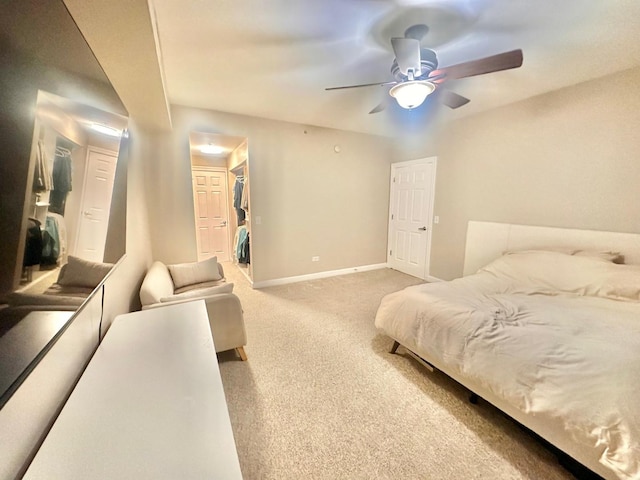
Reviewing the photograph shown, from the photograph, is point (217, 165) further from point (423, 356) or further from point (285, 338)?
point (423, 356)

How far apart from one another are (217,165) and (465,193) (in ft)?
16.2

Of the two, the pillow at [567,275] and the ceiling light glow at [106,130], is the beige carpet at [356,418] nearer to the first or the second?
the pillow at [567,275]

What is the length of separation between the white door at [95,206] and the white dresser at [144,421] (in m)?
0.49

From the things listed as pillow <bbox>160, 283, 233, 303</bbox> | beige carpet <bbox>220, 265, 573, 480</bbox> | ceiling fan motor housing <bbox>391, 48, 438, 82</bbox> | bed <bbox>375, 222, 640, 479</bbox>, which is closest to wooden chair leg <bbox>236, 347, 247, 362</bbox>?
beige carpet <bbox>220, 265, 573, 480</bbox>

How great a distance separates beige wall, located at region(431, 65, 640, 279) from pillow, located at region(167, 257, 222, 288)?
11.2ft

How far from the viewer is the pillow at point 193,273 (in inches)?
115

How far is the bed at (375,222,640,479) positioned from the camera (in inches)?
44.5

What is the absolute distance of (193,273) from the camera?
299 centimetres

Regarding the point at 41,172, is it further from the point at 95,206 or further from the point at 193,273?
the point at 193,273

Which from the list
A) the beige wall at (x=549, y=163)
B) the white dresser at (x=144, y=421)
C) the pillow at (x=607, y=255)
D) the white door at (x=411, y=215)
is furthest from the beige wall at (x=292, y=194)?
the pillow at (x=607, y=255)

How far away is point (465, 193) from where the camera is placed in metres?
3.74

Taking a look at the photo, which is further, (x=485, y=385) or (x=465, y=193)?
(x=465, y=193)

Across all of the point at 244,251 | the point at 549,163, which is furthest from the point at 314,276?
the point at 549,163

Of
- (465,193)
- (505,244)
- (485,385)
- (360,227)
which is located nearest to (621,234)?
(505,244)
